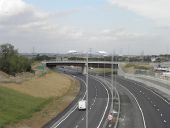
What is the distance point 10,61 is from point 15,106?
66995 mm

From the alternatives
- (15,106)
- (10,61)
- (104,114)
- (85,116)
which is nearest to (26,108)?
(15,106)

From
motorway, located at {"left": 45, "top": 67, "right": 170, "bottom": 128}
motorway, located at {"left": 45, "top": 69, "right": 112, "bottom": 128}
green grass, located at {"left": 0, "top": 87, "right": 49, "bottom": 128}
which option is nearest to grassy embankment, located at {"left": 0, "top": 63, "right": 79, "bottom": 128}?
green grass, located at {"left": 0, "top": 87, "right": 49, "bottom": 128}

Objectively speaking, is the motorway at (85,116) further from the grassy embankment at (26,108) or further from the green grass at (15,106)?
the green grass at (15,106)

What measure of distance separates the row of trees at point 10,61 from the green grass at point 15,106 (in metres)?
48.3

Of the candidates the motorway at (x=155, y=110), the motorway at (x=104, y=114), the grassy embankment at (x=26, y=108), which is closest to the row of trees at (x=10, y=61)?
the grassy embankment at (x=26, y=108)

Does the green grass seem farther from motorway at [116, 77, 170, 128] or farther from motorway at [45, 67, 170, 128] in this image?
motorway at [116, 77, 170, 128]

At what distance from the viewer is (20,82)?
10331cm

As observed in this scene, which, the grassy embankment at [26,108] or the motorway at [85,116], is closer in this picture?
the motorway at [85,116]

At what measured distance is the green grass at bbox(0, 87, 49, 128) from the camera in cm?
5900

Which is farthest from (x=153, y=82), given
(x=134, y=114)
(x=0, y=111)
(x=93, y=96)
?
Result: (x=0, y=111)

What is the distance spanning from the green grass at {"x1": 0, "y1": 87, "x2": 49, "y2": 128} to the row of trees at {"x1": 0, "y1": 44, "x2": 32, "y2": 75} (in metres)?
48.3

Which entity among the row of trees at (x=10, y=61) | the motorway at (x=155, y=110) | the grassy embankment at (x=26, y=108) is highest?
the row of trees at (x=10, y=61)

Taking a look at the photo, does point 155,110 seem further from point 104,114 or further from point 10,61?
point 10,61

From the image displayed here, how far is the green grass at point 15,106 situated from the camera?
59.0 metres
